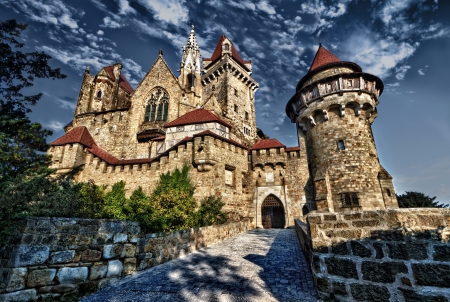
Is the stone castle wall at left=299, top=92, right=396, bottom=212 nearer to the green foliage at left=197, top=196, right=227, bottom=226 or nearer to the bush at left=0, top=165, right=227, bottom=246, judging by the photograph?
the green foliage at left=197, top=196, right=227, bottom=226

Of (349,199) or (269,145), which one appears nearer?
(349,199)

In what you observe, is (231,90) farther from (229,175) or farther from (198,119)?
(229,175)

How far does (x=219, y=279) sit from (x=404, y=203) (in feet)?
76.4

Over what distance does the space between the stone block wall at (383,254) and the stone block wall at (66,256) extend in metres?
3.79

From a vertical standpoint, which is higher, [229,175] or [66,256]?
[229,175]

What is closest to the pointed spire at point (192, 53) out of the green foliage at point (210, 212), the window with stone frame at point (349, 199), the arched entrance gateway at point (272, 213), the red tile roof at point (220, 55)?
the red tile roof at point (220, 55)

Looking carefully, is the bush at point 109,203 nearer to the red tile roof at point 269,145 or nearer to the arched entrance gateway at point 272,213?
the arched entrance gateway at point 272,213

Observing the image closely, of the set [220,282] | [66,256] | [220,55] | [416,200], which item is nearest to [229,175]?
[220,282]

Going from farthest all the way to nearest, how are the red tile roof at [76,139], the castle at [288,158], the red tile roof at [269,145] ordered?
1. the red tile roof at [269,145]
2. the red tile roof at [76,139]
3. the castle at [288,158]

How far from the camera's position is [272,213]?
18266 mm

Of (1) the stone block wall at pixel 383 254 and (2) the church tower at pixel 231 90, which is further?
(2) the church tower at pixel 231 90

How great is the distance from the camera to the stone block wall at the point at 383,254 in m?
2.27

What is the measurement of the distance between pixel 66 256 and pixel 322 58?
20.8 metres

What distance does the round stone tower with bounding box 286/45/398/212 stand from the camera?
45.2ft
